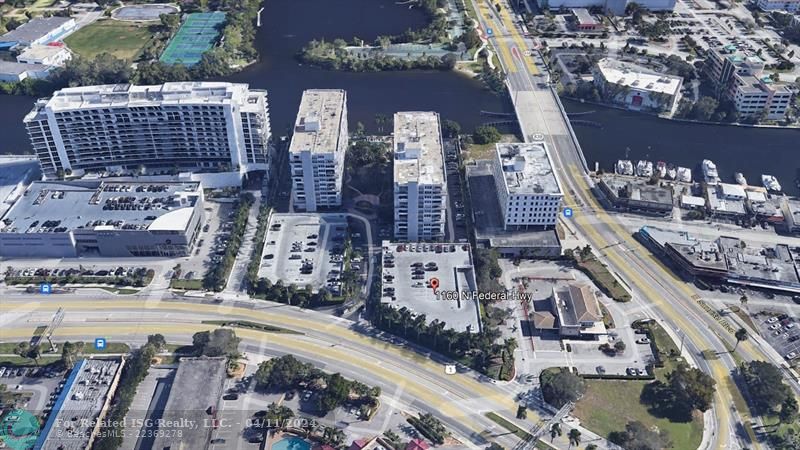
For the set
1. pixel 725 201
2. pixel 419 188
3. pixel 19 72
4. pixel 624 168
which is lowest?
pixel 624 168

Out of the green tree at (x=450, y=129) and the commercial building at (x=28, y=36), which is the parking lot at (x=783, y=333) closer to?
the green tree at (x=450, y=129)

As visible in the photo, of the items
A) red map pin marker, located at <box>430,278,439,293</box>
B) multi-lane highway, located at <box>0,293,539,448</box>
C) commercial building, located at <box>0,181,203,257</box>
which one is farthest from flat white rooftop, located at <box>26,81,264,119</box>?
red map pin marker, located at <box>430,278,439,293</box>

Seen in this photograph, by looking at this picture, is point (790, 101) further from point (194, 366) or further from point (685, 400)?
point (194, 366)

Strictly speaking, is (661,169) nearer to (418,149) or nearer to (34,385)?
(418,149)

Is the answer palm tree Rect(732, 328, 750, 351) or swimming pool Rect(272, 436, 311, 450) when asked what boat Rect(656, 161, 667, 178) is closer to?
palm tree Rect(732, 328, 750, 351)

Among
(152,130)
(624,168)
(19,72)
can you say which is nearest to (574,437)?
(624,168)

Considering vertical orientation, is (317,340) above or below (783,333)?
below
